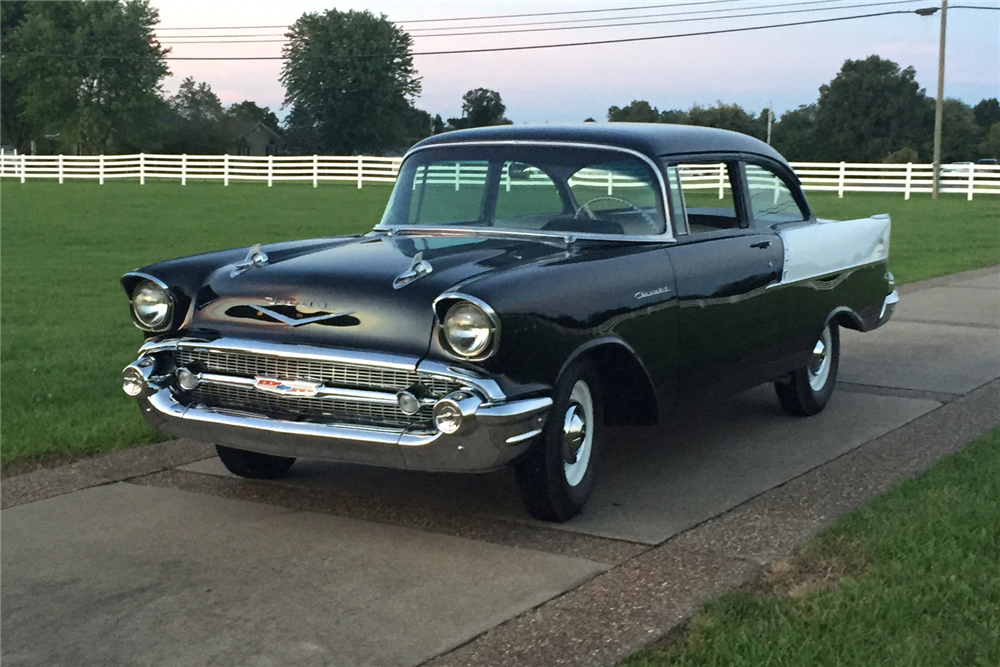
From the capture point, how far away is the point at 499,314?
14.4 ft

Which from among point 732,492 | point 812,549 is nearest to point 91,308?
point 732,492

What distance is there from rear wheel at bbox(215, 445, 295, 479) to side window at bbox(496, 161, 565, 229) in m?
1.47

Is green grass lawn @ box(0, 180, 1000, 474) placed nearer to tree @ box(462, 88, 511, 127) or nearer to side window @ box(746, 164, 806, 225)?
side window @ box(746, 164, 806, 225)

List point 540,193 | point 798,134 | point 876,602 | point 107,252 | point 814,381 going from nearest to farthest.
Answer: point 876,602 → point 540,193 → point 814,381 → point 107,252 → point 798,134

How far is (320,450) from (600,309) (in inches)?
47.1

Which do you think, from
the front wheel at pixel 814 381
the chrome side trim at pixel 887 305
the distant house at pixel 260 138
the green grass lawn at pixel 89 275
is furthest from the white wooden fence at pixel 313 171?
the distant house at pixel 260 138

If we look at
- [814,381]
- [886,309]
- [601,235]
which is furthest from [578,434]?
[886,309]

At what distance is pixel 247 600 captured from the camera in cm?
399

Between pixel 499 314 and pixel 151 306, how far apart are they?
151cm

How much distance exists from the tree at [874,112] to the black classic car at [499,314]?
8807 cm

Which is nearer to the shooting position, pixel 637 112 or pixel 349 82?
pixel 637 112

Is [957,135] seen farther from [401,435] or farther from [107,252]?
[401,435]

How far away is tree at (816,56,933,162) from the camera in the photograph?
297 feet

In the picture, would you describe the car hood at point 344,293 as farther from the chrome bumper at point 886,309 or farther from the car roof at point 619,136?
the chrome bumper at point 886,309
